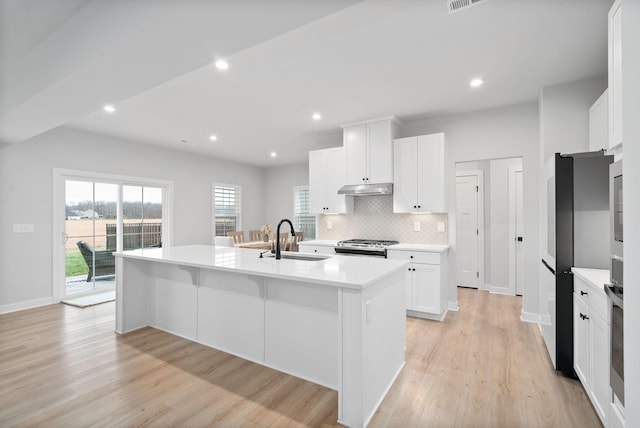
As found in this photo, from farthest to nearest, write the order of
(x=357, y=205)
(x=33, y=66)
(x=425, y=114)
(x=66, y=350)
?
(x=357, y=205)
(x=425, y=114)
(x=66, y=350)
(x=33, y=66)

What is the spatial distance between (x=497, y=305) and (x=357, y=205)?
2.44 metres

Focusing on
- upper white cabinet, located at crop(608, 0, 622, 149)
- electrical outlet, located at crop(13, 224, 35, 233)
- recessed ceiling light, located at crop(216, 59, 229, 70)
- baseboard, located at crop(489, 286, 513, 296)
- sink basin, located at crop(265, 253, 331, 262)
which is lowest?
baseboard, located at crop(489, 286, 513, 296)

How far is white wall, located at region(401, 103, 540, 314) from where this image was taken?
3508mm

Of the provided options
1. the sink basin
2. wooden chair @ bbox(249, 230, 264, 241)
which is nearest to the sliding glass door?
wooden chair @ bbox(249, 230, 264, 241)

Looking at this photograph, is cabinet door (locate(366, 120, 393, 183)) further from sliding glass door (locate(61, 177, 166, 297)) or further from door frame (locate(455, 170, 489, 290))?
sliding glass door (locate(61, 177, 166, 297))

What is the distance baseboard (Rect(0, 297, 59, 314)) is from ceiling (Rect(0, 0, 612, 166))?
2225 millimetres

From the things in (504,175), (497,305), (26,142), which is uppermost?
(26,142)

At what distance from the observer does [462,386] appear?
220cm

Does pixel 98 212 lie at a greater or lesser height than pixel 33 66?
lesser

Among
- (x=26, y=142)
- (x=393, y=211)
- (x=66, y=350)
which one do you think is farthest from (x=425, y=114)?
(x=26, y=142)

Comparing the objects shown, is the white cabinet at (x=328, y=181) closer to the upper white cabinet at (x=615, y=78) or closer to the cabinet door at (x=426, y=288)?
the cabinet door at (x=426, y=288)

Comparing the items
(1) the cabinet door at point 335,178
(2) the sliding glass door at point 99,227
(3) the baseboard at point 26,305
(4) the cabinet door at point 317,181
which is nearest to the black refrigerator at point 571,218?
(1) the cabinet door at point 335,178

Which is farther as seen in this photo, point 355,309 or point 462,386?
point 462,386

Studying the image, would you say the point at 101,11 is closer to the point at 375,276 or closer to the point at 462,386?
the point at 375,276
